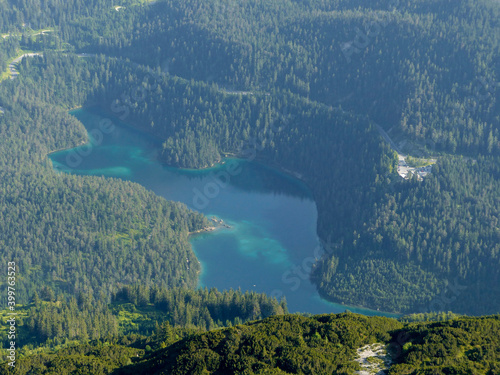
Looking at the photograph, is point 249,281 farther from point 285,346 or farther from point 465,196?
point 285,346

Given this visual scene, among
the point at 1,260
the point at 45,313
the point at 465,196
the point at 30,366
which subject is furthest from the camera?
the point at 465,196

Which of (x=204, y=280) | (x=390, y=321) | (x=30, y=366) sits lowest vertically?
(x=204, y=280)

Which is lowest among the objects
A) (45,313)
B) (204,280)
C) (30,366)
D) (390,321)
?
(204,280)

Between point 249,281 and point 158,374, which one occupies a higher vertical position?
point 158,374

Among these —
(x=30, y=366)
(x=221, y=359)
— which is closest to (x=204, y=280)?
(x=30, y=366)

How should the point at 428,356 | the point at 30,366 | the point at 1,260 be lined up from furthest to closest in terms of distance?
the point at 1,260, the point at 30,366, the point at 428,356

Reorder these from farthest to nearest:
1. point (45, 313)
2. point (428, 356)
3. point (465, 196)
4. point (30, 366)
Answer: point (465, 196)
point (45, 313)
point (30, 366)
point (428, 356)

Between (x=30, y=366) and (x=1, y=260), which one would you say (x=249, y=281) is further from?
(x=30, y=366)

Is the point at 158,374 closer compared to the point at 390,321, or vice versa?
the point at 158,374

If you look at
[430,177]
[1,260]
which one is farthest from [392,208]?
[1,260]
